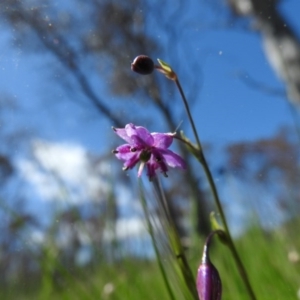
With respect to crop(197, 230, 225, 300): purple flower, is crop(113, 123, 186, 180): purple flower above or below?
above

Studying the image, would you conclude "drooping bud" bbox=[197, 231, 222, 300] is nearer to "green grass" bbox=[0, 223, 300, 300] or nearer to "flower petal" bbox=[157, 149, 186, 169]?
"flower petal" bbox=[157, 149, 186, 169]

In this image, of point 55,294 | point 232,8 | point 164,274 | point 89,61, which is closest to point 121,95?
point 89,61

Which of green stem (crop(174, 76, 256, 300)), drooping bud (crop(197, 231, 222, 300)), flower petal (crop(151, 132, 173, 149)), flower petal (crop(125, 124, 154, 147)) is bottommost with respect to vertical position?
drooping bud (crop(197, 231, 222, 300))

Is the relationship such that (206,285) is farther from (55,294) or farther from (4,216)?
(55,294)

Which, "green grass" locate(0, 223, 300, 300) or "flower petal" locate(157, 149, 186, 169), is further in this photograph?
"green grass" locate(0, 223, 300, 300)

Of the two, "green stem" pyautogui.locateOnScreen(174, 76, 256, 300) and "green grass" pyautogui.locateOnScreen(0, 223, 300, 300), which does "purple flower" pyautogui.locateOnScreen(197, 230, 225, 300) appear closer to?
"green stem" pyautogui.locateOnScreen(174, 76, 256, 300)

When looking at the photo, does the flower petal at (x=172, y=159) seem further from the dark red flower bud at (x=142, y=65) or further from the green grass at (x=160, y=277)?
the green grass at (x=160, y=277)

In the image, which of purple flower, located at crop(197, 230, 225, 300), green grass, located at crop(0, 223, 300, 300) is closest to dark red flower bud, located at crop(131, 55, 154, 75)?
purple flower, located at crop(197, 230, 225, 300)

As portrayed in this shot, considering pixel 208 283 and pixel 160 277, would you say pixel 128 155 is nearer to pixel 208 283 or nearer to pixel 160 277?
pixel 208 283
